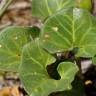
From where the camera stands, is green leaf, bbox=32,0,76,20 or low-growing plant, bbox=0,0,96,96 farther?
green leaf, bbox=32,0,76,20

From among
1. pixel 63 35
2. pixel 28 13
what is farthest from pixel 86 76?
pixel 28 13

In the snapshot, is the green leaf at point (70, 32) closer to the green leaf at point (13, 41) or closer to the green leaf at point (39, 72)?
the green leaf at point (39, 72)

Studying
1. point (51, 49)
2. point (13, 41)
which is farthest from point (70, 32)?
point (13, 41)

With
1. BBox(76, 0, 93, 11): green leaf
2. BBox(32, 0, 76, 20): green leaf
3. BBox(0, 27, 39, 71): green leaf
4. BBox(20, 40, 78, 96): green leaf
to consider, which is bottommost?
BBox(20, 40, 78, 96): green leaf

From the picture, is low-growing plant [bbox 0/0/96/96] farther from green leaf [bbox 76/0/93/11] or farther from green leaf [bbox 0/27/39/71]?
green leaf [bbox 76/0/93/11]

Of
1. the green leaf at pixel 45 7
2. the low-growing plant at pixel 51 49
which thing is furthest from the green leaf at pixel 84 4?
the low-growing plant at pixel 51 49

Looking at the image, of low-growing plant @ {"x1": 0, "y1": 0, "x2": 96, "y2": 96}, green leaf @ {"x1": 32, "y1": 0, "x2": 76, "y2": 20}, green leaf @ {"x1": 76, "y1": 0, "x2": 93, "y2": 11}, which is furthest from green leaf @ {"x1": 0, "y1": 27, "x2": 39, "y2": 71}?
green leaf @ {"x1": 76, "y1": 0, "x2": 93, "y2": 11}

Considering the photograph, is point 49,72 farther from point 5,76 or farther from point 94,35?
point 5,76
